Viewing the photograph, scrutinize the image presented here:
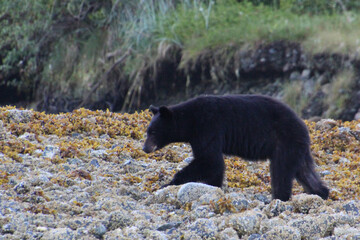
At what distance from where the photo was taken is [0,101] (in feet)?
50.1

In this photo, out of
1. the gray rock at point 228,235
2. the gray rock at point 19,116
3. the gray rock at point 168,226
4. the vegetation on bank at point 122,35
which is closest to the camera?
the gray rock at point 228,235

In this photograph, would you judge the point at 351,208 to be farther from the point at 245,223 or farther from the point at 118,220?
the point at 118,220

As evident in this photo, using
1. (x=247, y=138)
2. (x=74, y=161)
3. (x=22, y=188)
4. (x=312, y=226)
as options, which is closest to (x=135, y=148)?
(x=74, y=161)

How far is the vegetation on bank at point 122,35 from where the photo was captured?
40.9 ft

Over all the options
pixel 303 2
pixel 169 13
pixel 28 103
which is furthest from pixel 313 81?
pixel 28 103

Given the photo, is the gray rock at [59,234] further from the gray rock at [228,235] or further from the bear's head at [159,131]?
the bear's head at [159,131]

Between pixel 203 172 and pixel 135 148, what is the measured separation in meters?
1.31

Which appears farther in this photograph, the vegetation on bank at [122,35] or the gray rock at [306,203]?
the vegetation on bank at [122,35]

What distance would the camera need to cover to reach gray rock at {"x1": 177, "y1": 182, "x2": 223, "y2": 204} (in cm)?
495

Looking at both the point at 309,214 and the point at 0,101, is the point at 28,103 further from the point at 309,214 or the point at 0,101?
the point at 309,214

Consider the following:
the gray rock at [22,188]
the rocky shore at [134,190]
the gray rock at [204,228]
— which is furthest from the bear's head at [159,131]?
the gray rock at [204,228]

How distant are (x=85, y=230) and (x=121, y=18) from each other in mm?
10371

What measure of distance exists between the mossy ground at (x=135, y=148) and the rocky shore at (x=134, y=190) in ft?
0.04

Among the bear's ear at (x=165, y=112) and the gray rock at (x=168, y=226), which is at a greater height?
the bear's ear at (x=165, y=112)
